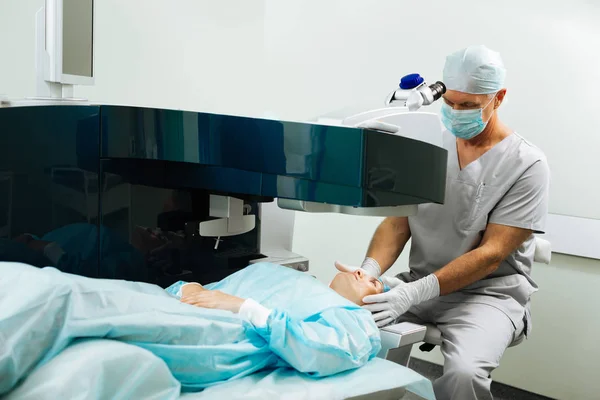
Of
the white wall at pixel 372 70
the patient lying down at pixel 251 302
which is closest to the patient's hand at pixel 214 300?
the patient lying down at pixel 251 302

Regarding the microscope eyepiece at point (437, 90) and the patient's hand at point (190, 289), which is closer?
the patient's hand at point (190, 289)

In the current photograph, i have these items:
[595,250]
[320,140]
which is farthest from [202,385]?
[595,250]

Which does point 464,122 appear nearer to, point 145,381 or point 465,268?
point 465,268

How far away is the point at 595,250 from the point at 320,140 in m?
1.88

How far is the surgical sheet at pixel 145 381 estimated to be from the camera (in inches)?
38.6

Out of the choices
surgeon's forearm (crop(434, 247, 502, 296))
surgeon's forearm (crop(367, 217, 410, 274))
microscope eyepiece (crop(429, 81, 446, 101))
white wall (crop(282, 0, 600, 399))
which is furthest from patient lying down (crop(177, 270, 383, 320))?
white wall (crop(282, 0, 600, 399))

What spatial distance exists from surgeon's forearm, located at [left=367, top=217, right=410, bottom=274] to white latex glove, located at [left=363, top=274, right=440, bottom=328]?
10.6 inches

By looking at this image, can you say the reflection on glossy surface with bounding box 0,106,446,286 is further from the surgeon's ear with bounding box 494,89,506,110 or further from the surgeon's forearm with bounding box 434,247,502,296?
the surgeon's ear with bounding box 494,89,506,110

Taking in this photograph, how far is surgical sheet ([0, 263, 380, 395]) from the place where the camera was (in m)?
1.03

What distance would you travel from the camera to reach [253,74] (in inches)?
144

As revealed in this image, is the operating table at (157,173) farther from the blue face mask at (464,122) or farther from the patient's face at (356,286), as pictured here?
the blue face mask at (464,122)

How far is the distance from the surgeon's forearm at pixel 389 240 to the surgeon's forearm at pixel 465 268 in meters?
0.32

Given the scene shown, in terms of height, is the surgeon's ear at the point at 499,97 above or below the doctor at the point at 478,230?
above

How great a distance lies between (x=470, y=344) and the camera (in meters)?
2.00
